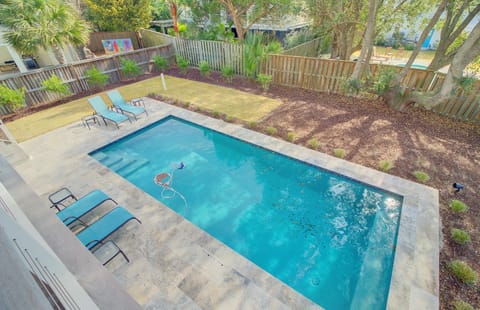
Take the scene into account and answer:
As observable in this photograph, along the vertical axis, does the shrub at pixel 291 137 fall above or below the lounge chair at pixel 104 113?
below

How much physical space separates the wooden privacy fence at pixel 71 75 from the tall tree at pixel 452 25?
1396 centimetres

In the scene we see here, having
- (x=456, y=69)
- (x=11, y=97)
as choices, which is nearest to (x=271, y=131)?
(x=456, y=69)

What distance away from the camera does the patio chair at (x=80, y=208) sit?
167 inches

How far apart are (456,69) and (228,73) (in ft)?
28.7

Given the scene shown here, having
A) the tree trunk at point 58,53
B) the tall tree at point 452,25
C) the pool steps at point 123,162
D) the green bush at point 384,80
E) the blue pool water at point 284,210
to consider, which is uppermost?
the tall tree at point 452,25

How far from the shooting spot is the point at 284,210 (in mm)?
5285

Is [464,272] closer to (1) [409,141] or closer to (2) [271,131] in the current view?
(1) [409,141]

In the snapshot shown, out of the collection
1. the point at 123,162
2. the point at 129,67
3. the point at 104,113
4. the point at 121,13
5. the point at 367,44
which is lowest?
the point at 123,162

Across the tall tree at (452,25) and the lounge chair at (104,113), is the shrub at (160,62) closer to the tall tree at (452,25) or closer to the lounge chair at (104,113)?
the lounge chair at (104,113)

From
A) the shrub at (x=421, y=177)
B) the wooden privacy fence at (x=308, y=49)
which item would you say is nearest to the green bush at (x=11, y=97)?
the wooden privacy fence at (x=308, y=49)

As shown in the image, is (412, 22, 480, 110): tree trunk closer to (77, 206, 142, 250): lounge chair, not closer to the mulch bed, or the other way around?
the mulch bed

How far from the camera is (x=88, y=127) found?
818 centimetres

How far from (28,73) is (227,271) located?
453 inches

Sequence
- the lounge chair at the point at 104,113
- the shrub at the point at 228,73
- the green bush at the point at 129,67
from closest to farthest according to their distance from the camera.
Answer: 1. the lounge chair at the point at 104,113
2. the shrub at the point at 228,73
3. the green bush at the point at 129,67
